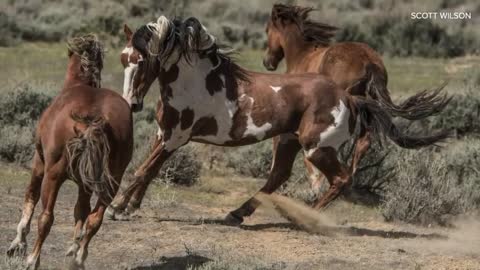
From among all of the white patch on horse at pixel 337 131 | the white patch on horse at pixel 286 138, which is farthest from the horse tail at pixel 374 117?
the white patch on horse at pixel 286 138

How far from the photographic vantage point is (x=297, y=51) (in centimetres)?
1288

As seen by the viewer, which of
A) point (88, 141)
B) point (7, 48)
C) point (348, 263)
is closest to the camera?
point (88, 141)

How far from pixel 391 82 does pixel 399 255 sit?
524 inches

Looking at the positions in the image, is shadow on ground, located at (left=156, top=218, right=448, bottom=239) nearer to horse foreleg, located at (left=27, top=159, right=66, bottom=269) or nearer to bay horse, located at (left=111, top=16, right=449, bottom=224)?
bay horse, located at (left=111, top=16, right=449, bottom=224)

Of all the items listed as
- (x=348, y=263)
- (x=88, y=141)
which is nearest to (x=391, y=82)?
(x=348, y=263)

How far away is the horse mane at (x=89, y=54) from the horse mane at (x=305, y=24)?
17.7 ft

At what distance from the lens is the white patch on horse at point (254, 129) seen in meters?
9.50

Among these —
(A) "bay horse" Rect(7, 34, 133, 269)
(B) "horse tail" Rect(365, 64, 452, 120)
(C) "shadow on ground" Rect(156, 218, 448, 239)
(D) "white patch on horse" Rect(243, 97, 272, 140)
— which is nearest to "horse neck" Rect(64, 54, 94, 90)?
(A) "bay horse" Rect(7, 34, 133, 269)

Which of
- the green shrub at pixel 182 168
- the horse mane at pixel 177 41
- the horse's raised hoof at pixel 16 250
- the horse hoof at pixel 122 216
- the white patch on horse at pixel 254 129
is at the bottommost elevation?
the green shrub at pixel 182 168

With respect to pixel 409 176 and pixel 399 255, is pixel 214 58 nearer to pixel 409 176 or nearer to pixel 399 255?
pixel 399 255

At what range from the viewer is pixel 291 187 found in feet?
41.2

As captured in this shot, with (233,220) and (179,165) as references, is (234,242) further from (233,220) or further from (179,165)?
(179,165)

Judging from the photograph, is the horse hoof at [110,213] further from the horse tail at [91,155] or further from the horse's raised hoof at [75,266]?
the horse tail at [91,155]

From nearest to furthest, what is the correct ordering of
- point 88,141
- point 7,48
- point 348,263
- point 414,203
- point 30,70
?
1. point 88,141
2. point 348,263
3. point 414,203
4. point 30,70
5. point 7,48
